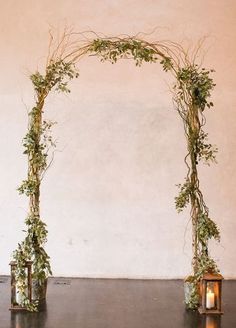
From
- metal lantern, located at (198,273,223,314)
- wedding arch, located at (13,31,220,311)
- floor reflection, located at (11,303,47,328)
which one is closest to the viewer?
floor reflection, located at (11,303,47,328)

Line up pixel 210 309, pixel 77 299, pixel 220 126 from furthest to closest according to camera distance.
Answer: pixel 220 126 < pixel 77 299 < pixel 210 309

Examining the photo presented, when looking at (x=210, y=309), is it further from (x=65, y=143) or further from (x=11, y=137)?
(x=11, y=137)

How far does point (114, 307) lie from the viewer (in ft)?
14.8

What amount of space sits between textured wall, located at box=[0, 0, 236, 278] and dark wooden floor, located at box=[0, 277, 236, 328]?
0.35 meters

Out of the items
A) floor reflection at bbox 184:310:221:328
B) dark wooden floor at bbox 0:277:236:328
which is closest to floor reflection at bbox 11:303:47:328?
dark wooden floor at bbox 0:277:236:328

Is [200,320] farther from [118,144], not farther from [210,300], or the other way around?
[118,144]

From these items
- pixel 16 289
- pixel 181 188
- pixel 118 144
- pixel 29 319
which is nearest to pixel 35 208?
pixel 16 289

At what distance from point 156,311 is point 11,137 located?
2.58 metres

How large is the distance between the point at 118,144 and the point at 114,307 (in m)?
1.93

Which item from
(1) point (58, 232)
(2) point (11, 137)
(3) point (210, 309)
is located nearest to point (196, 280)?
(3) point (210, 309)

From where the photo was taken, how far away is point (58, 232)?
577 centimetres

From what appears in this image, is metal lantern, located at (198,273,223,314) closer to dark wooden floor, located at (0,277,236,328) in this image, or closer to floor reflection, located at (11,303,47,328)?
dark wooden floor, located at (0,277,236,328)

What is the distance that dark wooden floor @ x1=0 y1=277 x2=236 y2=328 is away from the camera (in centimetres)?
407

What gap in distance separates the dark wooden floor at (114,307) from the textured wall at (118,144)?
35cm
